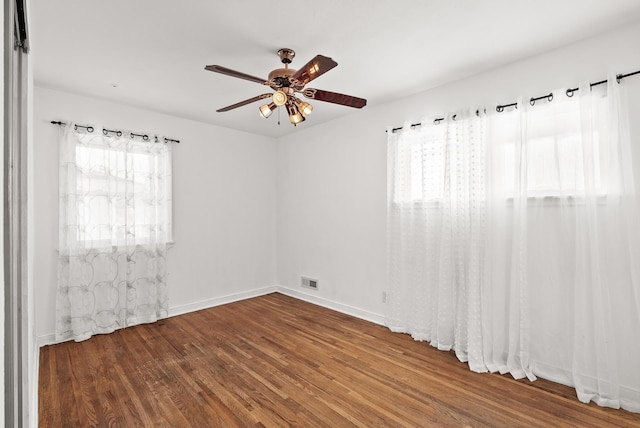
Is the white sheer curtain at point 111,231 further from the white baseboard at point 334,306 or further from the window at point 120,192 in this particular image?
the white baseboard at point 334,306

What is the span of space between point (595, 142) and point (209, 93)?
136 inches

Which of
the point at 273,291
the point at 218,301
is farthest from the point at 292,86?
the point at 273,291

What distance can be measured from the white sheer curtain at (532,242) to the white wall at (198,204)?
2.53m

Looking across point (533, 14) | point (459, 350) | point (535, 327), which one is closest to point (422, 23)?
point (533, 14)

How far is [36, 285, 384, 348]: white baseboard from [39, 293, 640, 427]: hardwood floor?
32cm

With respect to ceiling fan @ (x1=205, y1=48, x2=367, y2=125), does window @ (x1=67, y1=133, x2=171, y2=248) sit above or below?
below

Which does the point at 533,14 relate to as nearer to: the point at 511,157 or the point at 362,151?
the point at 511,157

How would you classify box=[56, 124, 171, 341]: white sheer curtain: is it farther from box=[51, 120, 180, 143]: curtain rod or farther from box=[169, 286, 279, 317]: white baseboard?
box=[169, 286, 279, 317]: white baseboard

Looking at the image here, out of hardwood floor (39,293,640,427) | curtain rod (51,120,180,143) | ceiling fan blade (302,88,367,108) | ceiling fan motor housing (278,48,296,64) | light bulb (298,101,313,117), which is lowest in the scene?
hardwood floor (39,293,640,427)

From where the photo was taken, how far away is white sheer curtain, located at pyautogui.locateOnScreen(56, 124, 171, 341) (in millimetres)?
3492

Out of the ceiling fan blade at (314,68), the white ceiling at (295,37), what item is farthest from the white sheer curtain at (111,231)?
the ceiling fan blade at (314,68)

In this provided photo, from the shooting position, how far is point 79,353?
3.18 m

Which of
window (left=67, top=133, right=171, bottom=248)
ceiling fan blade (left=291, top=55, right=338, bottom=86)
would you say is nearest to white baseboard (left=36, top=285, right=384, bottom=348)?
window (left=67, top=133, right=171, bottom=248)

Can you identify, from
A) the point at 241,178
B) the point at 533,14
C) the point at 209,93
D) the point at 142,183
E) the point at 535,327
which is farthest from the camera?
the point at 241,178
